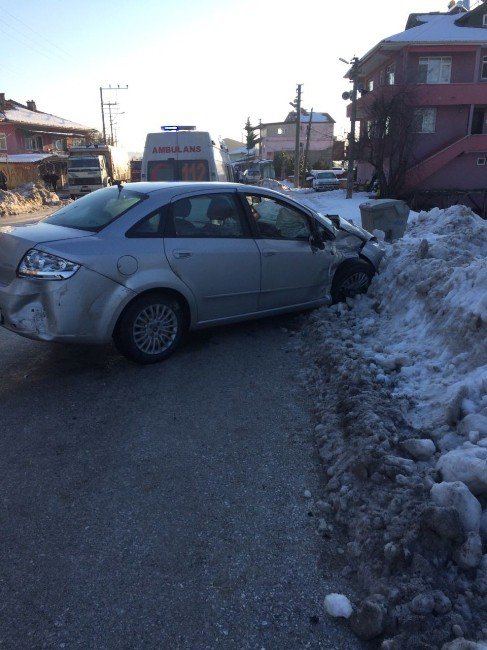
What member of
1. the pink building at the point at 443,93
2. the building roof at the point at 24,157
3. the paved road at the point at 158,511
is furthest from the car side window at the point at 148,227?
the building roof at the point at 24,157

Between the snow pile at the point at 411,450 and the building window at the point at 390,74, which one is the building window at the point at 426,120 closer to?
the building window at the point at 390,74

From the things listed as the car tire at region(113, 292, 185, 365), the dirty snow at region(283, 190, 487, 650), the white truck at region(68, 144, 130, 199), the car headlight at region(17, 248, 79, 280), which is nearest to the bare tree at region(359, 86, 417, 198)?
the white truck at region(68, 144, 130, 199)

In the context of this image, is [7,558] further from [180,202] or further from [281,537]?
[180,202]

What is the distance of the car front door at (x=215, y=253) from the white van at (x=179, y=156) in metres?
7.59

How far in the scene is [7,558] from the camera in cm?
297

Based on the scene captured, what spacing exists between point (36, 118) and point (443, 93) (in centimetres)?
3798

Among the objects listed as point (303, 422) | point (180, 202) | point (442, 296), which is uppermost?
point (180, 202)

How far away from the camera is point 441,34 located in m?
35.1

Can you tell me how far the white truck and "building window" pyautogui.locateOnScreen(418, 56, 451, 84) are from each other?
1961cm

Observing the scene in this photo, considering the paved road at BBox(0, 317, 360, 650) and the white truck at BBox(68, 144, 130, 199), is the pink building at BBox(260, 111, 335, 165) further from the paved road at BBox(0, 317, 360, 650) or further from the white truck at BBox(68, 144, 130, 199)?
the paved road at BBox(0, 317, 360, 650)

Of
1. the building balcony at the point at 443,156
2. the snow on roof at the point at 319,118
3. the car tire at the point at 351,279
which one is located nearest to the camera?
the car tire at the point at 351,279

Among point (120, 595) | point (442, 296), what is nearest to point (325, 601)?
point (120, 595)

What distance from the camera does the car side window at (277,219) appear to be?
6293 mm

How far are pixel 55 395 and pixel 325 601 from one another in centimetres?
315
